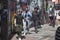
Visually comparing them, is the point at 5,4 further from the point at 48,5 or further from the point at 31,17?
the point at 48,5

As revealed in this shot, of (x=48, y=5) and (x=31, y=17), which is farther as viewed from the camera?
(x=48, y=5)

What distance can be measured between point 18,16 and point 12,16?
1155 millimetres

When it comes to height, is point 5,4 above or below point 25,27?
above

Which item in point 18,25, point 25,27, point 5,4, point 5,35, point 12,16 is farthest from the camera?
point 25,27

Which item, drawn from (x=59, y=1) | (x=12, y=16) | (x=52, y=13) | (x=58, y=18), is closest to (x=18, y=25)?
(x=12, y=16)

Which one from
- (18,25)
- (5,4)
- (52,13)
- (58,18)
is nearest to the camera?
(5,4)

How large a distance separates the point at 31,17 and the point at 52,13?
4686mm

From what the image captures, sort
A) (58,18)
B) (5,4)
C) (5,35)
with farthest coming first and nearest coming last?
(58,18), (5,4), (5,35)

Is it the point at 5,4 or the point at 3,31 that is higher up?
the point at 5,4

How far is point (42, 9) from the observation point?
68.0 ft

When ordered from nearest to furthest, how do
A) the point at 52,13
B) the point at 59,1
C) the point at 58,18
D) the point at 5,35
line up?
1. the point at 5,35
2. the point at 52,13
3. the point at 58,18
4. the point at 59,1

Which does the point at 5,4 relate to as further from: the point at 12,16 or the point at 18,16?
the point at 12,16

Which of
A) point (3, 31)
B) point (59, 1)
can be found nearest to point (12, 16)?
point (3, 31)

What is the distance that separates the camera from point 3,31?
22.7 feet
